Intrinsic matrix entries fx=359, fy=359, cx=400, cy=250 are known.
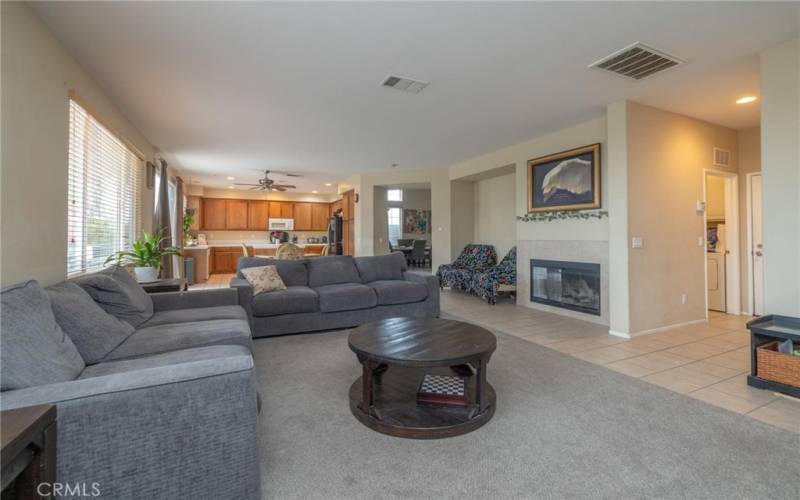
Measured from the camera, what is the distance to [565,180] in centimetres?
493

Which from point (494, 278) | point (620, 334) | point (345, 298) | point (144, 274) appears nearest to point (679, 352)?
point (620, 334)

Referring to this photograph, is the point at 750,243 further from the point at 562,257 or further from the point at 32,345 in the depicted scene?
the point at 32,345

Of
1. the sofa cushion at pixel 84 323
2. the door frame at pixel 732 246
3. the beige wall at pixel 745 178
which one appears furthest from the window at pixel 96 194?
the beige wall at pixel 745 178

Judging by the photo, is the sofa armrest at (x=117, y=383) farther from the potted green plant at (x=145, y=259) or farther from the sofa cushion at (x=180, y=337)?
the potted green plant at (x=145, y=259)

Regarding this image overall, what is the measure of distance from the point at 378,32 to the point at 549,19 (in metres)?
1.17

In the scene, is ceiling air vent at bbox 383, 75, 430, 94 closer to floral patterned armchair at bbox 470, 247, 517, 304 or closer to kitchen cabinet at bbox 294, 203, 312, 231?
floral patterned armchair at bbox 470, 247, 517, 304

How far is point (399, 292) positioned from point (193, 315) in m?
2.32

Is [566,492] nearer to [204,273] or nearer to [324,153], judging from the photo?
[324,153]

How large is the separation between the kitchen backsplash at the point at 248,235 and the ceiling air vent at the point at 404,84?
330 inches

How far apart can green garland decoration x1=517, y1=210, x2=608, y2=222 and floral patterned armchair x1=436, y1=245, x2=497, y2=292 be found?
4.47 ft

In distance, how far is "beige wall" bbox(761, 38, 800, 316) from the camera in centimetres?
278

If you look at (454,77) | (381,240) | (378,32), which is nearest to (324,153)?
(381,240)

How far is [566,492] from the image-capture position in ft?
5.07

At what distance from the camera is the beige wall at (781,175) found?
2.78 meters
